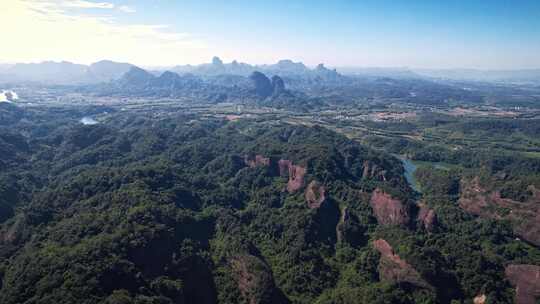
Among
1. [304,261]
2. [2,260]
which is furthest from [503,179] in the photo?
[2,260]

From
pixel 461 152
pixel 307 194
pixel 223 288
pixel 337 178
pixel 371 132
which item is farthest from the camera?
pixel 371 132

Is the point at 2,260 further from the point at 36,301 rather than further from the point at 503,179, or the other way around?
the point at 503,179

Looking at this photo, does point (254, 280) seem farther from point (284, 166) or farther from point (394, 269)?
Answer: point (284, 166)

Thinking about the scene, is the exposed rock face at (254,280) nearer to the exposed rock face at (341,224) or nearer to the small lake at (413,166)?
the exposed rock face at (341,224)

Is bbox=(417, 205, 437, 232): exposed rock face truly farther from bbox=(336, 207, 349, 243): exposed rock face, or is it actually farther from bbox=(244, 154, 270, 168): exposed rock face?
bbox=(244, 154, 270, 168): exposed rock face

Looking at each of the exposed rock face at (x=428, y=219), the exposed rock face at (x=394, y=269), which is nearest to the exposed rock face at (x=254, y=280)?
the exposed rock face at (x=394, y=269)
